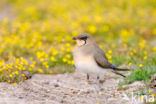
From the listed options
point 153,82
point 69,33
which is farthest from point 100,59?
point 69,33

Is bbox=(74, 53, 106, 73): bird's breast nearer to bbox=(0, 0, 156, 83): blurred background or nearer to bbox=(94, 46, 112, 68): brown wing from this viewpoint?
bbox=(94, 46, 112, 68): brown wing

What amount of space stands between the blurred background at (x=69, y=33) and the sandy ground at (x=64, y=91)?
32cm

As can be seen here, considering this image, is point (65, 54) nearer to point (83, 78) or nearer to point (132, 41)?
point (83, 78)

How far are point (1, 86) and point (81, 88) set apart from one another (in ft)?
4.60

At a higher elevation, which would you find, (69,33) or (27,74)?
(69,33)

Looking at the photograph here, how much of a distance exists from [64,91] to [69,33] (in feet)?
13.5

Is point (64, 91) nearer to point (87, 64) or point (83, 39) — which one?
point (87, 64)

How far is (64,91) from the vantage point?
5625mm

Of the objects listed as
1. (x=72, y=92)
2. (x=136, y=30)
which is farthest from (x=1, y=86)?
(x=136, y=30)

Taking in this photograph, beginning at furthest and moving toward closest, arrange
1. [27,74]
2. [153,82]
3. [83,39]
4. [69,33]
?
[69,33] → [27,74] → [83,39] → [153,82]

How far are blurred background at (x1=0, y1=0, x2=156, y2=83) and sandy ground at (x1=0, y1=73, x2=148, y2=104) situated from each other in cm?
32

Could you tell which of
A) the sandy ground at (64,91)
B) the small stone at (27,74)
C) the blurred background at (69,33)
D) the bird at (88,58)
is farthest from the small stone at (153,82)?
the small stone at (27,74)

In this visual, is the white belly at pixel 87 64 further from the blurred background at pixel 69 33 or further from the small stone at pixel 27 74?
the small stone at pixel 27 74

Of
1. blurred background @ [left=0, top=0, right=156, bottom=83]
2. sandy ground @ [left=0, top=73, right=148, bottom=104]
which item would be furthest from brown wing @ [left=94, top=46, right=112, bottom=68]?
blurred background @ [left=0, top=0, right=156, bottom=83]
